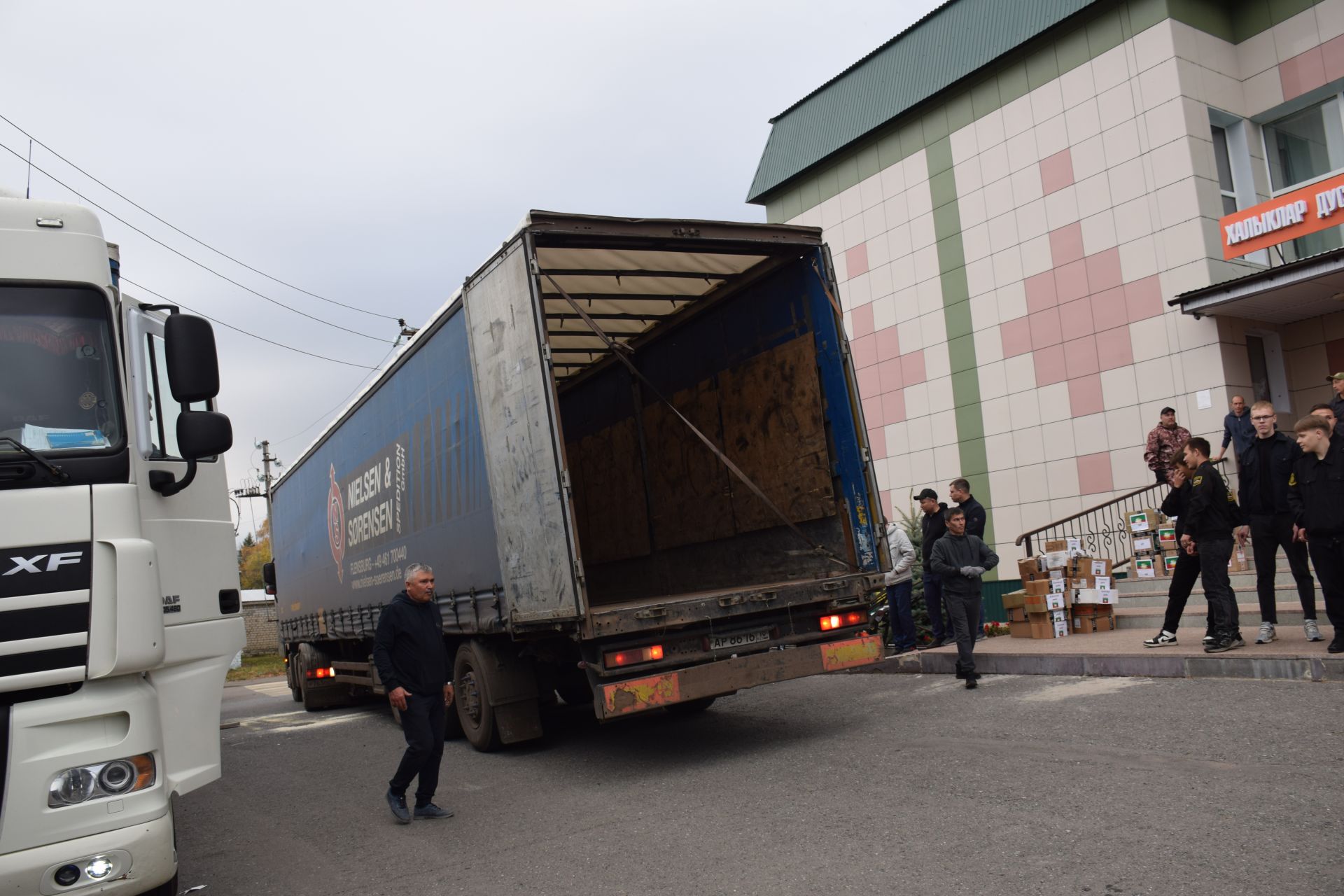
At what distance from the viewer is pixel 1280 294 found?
1305cm

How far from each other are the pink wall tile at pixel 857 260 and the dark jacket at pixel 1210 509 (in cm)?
1240

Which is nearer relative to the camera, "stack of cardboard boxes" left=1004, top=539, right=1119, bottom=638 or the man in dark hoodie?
the man in dark hoodie

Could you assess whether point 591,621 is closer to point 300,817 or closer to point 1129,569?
point 300,817

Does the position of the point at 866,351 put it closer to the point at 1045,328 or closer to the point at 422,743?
the point at 1045,328

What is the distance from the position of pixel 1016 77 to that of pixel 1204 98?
318 centimetres

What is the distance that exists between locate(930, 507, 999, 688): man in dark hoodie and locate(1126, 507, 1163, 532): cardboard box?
5097mm

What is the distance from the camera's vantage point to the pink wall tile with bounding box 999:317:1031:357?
16.7 meters

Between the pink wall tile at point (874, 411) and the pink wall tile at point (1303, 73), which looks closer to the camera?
the pink wall tile at point (1303, 73)

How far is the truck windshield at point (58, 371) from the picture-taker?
433 cm

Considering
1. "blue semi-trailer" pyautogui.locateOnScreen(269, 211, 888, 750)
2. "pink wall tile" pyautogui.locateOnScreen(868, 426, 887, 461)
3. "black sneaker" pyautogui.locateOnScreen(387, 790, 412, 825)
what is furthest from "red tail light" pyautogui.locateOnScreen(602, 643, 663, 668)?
"pink wall tile" pyautogui.locateOnScreen(868, 426, 887, 461)

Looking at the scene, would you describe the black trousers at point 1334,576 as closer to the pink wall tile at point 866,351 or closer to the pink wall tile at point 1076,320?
the pink wall tile at point 1076,320

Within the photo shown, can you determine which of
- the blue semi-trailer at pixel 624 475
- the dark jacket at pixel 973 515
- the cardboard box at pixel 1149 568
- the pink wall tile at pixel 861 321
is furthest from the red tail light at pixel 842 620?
the pink wall tile at pixel 861 321

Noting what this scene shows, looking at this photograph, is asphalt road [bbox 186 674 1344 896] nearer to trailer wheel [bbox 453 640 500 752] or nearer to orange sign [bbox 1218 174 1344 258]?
trailer wheel [bbox 453 640 500 752]

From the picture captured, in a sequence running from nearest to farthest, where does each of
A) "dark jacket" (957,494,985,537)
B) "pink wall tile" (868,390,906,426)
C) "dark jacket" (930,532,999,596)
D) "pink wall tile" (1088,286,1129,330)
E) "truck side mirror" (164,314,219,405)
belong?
1. "truck side mirror" (164,314,219,405)
2. "dark jacket" (930,532,999,596)
3. "dark jacket" (957,494,985,537)
4. "pink wall tile" (1088,286,1129,330)
5. "pink wall tile" (868,390,906,426)
